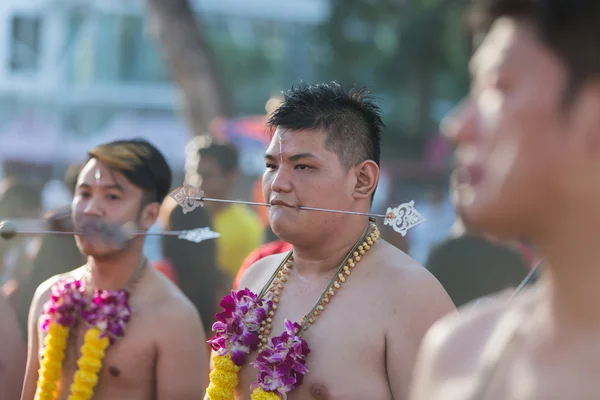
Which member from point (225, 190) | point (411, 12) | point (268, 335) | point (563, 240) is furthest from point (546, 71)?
point (411, 12)

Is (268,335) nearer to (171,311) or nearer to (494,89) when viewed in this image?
(171,311)

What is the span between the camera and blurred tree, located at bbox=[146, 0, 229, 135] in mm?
12711

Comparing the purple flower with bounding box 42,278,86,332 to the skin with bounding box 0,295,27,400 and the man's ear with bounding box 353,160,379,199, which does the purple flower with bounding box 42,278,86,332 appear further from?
the man's ear with bounding box 353,160,379,199

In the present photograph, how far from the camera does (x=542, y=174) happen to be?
189 cm

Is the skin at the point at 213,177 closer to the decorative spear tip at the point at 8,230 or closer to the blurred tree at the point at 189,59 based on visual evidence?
the decorative spear tip at the point at 8,230

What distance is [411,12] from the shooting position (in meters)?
25.1

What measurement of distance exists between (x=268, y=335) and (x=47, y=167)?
22.1 metres

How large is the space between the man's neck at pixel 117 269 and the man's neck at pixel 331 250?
1.12 m

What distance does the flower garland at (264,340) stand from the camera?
3436 mm

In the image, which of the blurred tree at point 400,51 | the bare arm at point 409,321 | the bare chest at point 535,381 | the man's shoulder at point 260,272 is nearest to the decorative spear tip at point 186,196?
the man's shoulder at point 260,272

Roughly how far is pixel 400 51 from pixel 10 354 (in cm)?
2214

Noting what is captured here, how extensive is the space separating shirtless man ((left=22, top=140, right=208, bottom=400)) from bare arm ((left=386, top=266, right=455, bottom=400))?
3.88 ft

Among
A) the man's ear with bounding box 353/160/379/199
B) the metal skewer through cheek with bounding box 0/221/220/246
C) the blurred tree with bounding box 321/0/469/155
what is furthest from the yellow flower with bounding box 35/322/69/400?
the blurred tree with bounding box 321/0/469/155

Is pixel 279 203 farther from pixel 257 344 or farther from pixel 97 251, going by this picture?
pixel 97 251
